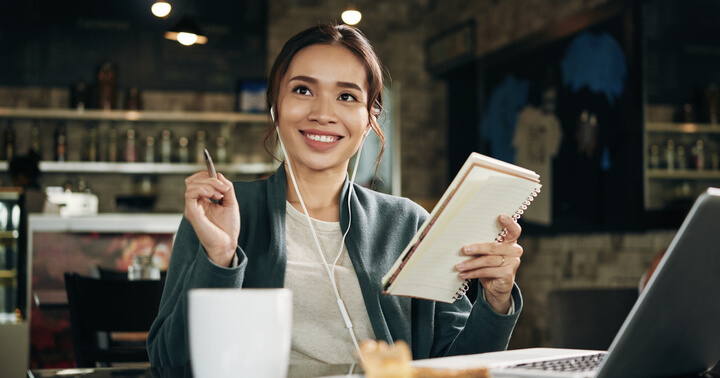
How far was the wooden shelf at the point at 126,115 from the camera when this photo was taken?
5996 mm

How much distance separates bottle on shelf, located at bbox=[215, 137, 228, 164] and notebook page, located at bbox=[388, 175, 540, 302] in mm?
5424

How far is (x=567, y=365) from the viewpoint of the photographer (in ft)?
2.92

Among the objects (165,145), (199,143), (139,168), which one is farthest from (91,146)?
(199,143)

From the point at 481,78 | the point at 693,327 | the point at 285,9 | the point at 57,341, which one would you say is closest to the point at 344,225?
the point at 693,327

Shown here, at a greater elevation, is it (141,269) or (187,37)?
(187,37)

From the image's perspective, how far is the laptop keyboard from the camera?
855 mm

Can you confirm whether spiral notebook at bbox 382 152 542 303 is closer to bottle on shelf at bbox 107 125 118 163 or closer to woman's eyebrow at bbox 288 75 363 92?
woman's eyebrow at bbox 288 75 363 92

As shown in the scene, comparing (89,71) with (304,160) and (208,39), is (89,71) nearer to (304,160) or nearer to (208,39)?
(208,39)

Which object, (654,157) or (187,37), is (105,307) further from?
(187,37)

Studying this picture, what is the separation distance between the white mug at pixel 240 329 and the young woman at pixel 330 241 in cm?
49

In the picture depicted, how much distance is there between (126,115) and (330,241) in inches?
201

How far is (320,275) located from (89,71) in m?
5.61

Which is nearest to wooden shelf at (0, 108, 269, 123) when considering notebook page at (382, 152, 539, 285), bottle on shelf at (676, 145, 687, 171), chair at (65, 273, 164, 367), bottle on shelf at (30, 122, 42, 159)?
bottle on shelf at (30, 122, 42, 159)

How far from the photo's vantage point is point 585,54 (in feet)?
13.7
